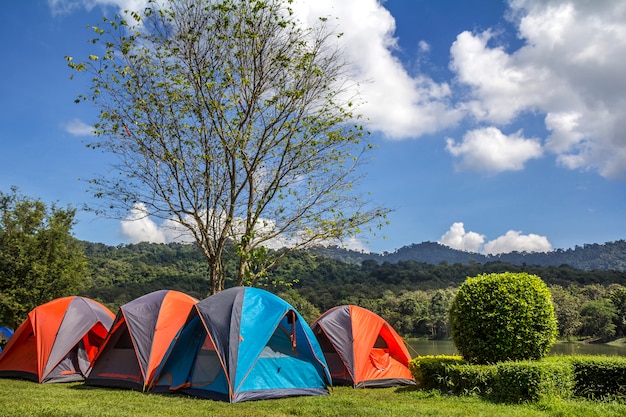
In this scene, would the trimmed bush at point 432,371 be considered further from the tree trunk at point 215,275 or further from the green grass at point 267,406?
the tree trunk at point 215,275

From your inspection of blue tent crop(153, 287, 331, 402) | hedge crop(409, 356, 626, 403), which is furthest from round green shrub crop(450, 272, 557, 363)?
blue tent crop(153, 287, 331, 402)

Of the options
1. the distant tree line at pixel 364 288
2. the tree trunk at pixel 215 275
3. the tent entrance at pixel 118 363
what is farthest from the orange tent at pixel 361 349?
the distant tree line at pixel 364 288

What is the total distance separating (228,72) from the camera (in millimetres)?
14508

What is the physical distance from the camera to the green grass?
7344mm

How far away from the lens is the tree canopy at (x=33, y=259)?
24.6 meters

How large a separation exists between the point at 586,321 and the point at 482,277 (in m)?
43.5

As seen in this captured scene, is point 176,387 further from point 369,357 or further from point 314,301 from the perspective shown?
point 314,301

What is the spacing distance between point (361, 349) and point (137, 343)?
5.34m

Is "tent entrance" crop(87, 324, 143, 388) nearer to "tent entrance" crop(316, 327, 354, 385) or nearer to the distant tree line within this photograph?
"tent entrance" crop(316, 327, 354, 385)

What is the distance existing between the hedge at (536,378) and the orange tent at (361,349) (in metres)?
2.17

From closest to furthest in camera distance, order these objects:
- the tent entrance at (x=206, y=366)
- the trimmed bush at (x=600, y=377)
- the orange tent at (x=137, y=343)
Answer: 1. the trimmed bush at (x=600, y=377)
2. the tent entrance at (x=206, y=366)
3. the orange tent at (x=137, y=343)

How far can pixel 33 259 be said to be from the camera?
82.7 feet

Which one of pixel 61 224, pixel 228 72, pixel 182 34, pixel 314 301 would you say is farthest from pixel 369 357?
pixel 314 301

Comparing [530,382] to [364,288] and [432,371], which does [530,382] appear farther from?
[364,288]
